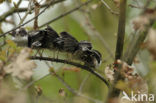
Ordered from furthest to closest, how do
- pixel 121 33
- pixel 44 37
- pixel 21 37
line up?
pixel 21 37 → pixel 44 37 → pixel 121 33

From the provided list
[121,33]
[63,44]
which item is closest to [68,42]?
[63,44]

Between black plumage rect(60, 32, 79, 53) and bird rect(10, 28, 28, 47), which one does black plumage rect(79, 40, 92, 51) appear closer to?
black plumage rect(60, 32, 79, 53)

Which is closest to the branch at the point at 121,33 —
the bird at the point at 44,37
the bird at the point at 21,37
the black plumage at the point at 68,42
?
the black plumage at the point at 68,42

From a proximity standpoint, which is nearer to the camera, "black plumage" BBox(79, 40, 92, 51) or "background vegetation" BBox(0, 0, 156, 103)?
"background vegetation" BBox(0, 0, 156, 103)

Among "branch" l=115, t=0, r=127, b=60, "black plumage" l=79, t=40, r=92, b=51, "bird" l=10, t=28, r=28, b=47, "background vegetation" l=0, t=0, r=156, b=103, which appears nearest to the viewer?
"background vegetation" l=0, t=0, r=156, b=103

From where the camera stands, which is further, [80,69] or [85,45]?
[80,69]

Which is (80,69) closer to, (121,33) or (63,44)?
(63,44)

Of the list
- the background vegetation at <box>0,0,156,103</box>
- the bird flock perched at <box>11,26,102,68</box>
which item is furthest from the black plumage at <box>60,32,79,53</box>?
the background vegetation at <box>0,0,156,103</box>

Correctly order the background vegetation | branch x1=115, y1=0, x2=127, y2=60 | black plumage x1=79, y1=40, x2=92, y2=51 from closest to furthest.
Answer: the background vegetation, branch x1=115, y1=0, x2=127, y2=60, black plumage x1=79, y1=40, x2=92, y2=51

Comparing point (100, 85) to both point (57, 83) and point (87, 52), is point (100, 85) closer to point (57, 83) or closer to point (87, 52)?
point (57, 83)

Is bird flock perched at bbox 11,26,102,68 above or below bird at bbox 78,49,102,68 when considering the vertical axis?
above
